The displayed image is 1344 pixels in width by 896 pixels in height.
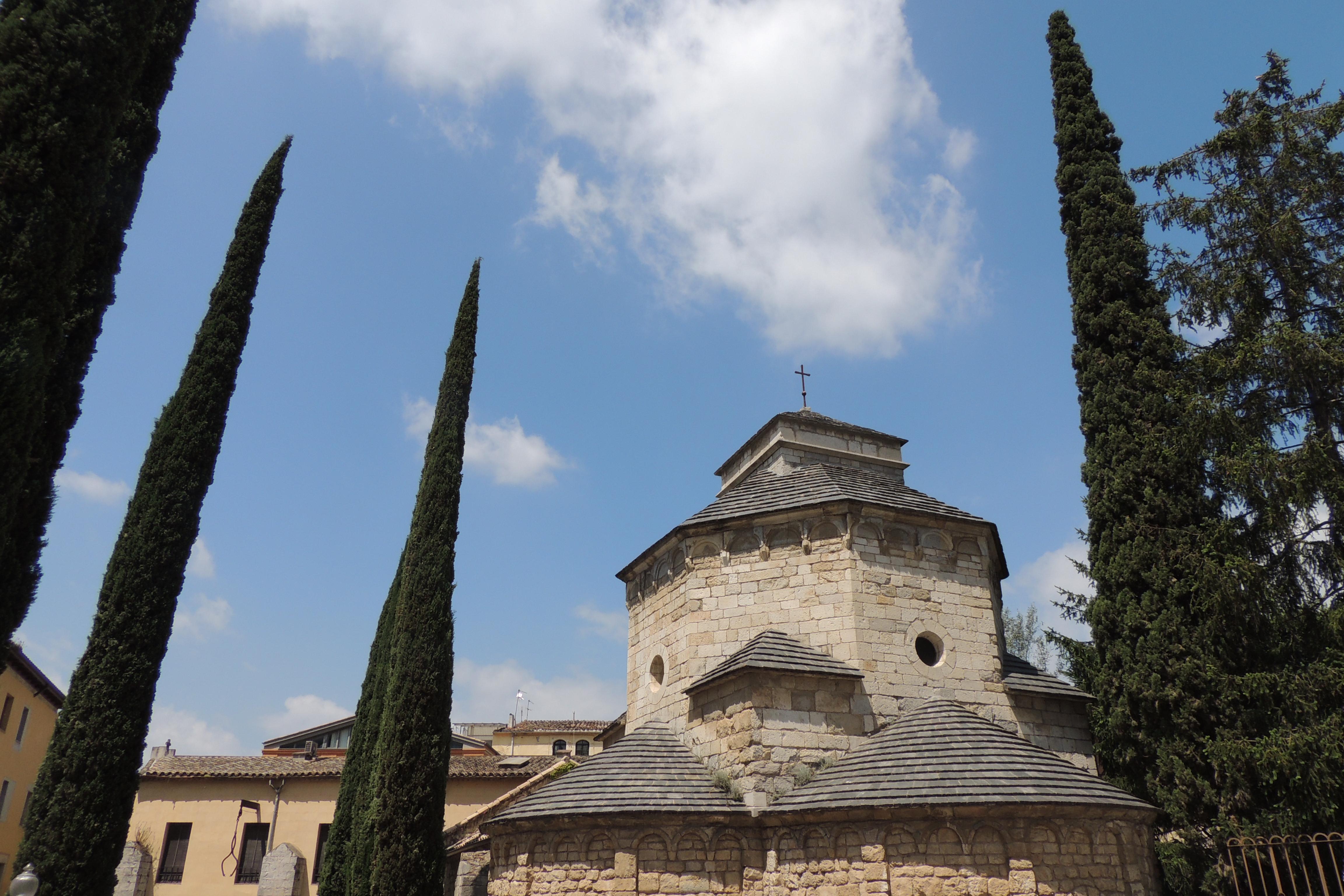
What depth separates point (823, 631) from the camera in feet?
36.3

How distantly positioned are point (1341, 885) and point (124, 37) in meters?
12.3

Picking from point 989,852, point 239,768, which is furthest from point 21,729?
point 989,852

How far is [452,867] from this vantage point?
15.7m

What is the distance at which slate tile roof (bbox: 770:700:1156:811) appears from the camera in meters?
8.50

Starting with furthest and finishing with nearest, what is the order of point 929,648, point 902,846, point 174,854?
point 174,854, point 929,648, point 902,846

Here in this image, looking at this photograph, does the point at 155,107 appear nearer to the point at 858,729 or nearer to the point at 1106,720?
the point at 858,729

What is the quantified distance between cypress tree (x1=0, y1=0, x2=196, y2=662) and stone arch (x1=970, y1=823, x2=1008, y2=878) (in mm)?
8705

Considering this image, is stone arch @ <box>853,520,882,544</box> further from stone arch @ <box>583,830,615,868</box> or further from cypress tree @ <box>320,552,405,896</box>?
cypress tree @ <box>320,552,405,896</box>

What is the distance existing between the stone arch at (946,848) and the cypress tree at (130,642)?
9141 mm

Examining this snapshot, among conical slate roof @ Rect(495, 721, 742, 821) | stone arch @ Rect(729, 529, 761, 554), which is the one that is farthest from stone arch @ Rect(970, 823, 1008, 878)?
stone arch @ Rect(729, 529, 761, 554)

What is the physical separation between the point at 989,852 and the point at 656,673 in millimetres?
5825

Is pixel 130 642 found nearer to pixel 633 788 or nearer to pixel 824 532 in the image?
pixel 633 788

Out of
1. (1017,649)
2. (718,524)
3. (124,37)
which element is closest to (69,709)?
(124,37)

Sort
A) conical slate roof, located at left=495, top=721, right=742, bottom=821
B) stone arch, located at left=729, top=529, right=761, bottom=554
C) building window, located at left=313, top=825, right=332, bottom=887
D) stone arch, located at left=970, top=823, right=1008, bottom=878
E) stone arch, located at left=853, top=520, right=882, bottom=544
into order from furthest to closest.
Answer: building window, located at left=313, top=825, right=332, bottom=887 < stone arch, located at left=729, top=529, right=761, bottom=554 < stone arch, located at left=853, top=520, right=882, bottom=544 < conical slate roof, located at left=495, top=721, right=742, bottom=821 < stone arch, located at left=970, top=823, right=1008, bottom=878
